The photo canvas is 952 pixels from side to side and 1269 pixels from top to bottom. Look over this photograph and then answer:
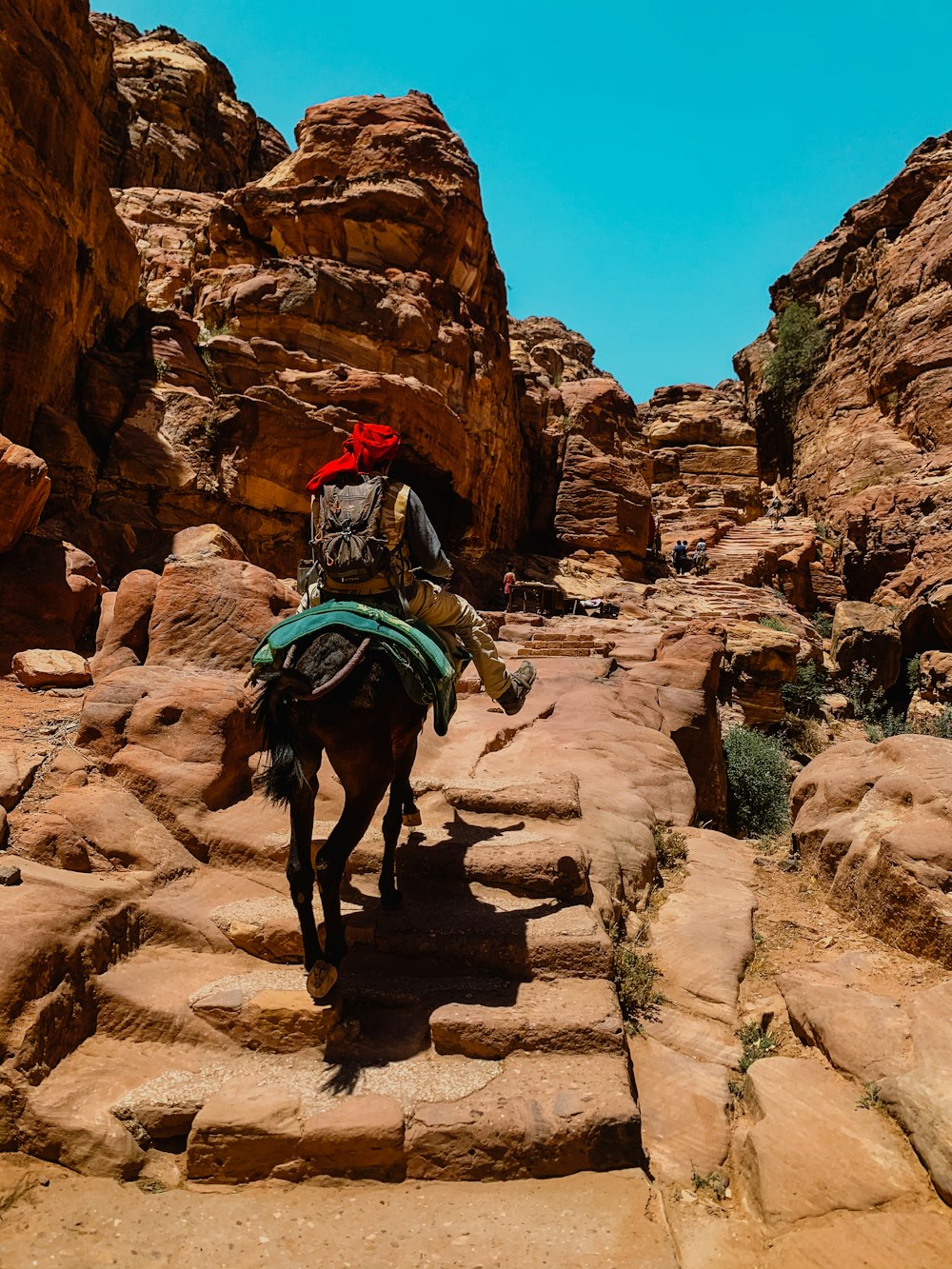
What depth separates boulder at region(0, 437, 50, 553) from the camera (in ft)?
23.2

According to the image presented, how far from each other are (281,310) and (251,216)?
447 centimetres

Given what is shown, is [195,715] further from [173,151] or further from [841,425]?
[173,151]

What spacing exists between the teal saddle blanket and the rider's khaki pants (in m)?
0.44

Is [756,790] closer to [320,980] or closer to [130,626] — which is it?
[130,626]

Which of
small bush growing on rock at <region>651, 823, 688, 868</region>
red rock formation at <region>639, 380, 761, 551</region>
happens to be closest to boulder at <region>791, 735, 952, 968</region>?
small bush growing on rock at <region>651, 823, 688, 868</region>

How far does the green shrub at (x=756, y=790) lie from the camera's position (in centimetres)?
970

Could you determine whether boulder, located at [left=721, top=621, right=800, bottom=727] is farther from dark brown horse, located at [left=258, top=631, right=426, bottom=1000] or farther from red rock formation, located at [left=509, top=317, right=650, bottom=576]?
dark brown horse, located at [left=258, top=631, right=426, bottom=1000]

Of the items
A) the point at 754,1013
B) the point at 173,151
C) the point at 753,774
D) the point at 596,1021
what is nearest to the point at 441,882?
the point at 596,1021

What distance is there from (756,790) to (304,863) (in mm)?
8382

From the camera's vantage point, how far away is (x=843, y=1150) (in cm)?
289

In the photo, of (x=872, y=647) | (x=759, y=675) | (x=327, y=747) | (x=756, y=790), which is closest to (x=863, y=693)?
(x=872, y=647)

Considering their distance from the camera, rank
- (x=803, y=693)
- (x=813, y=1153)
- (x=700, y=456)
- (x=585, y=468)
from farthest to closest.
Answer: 1. (x=700, y=456)
2. (x=585, y=468)
3. (x=803, y=693)
4. (x=813, y=1153)

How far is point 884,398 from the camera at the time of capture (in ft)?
100

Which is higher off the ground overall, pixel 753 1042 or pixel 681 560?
pixel 681 560
